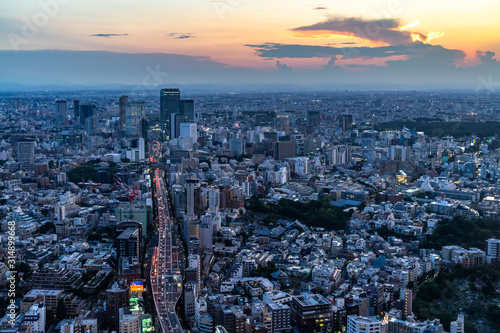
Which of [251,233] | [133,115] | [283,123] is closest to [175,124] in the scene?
[133,115]

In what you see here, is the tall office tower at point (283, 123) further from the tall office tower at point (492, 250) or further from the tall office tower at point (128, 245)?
the tall office tower at point (128, 245)

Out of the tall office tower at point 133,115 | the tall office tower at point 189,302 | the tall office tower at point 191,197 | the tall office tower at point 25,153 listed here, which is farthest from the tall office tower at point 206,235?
the tall office tower at point 133,115

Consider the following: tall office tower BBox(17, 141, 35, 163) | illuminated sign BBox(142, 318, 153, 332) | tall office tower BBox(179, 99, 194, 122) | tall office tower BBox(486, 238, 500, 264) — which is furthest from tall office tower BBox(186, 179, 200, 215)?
tall office tower BBox(179, 99, 194, 122)

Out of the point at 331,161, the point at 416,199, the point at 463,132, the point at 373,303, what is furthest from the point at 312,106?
the point at 373,303

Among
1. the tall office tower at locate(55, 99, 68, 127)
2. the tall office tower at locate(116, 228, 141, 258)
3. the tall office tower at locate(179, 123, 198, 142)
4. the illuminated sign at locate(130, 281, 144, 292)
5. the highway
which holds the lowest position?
the highway

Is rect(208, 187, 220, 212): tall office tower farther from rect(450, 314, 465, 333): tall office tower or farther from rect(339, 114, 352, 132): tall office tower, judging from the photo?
rect(339, 114, 352, 132): tall office tower

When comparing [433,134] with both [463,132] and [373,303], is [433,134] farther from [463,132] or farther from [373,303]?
[373,303]

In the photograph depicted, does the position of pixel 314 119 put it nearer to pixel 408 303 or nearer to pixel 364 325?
pixel 408 303
